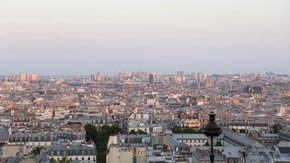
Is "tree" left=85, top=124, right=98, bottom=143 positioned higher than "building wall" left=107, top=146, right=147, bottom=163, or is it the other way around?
"building wall" left=107, top=146, right=147, bottom=163

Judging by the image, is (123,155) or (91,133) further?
(91,133)

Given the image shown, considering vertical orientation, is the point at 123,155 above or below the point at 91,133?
above

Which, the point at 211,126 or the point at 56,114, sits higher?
the point at 211,126

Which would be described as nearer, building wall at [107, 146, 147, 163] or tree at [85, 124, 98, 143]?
building wall at [107, 146, 147, 163]

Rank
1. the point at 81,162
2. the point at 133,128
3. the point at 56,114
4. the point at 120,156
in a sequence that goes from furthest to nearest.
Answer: the point at 56,114
the point at 133,128
the point at 120,156
the point at 81,162

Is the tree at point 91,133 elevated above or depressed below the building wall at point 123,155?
below

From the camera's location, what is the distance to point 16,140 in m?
38.2

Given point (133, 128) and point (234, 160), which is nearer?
point (234, 160)

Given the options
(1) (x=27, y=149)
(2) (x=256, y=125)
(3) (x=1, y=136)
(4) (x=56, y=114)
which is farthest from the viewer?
(4) (x=56, y=114)

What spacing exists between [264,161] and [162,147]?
30.3 ft

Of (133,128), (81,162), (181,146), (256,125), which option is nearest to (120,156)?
(81,162)

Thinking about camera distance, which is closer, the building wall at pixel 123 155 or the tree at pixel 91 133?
the building wall at pixel 123 155

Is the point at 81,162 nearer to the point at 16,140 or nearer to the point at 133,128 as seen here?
the point at 16,140

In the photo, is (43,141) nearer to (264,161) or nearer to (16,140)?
(16,140)
